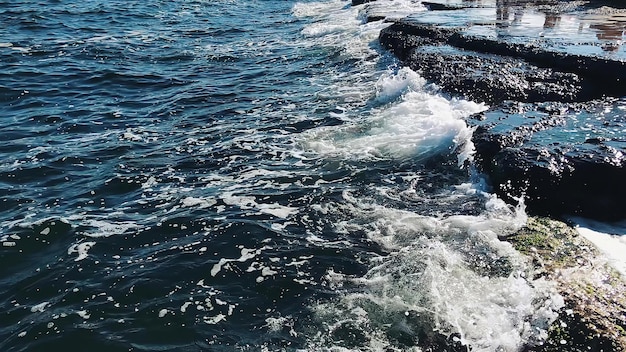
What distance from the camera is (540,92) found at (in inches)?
351

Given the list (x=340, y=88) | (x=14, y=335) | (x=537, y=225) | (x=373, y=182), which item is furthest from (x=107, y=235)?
(x=340, y=88)

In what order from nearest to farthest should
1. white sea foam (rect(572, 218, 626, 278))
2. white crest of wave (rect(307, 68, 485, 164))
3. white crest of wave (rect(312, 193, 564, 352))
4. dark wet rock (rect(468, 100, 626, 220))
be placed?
white crest of wave (rect(312, 193, 564, 352)) → white sea foam (rect(572, 218, 626, 278)) → dark wet rock (rect(468, 100, 626, 220)) → white crest of wave (rect(307, 68, 485, 164))

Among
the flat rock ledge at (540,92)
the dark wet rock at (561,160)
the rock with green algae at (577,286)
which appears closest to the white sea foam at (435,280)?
the rock with green algae at (577,286)

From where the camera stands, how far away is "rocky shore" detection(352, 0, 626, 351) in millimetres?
4523

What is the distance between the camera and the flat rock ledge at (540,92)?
6.01 m

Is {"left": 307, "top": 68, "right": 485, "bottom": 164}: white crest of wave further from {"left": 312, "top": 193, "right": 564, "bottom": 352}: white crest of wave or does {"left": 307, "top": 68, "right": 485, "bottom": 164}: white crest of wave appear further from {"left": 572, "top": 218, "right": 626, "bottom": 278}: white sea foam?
{"left": 572, "top": 218, "right": 626, "bottom": 278}: white sea foam

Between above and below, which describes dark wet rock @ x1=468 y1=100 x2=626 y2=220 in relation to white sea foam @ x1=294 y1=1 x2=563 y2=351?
above

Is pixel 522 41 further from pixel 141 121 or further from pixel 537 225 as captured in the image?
pixel 141 121

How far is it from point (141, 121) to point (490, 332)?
8.91 m

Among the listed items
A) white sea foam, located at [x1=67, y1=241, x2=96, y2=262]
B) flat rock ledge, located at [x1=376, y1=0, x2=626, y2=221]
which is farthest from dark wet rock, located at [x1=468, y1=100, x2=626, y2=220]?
white sea foam, located at [x1=67, y1=241, x2=96, y2=262]

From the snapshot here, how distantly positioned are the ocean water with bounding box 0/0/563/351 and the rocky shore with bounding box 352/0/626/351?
0.27 m

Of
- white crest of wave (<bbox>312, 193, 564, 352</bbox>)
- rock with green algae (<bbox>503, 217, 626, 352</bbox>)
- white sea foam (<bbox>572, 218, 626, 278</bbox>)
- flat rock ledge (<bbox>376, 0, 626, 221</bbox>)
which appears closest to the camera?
rock with green algae (<bbox>503, 217, 626, 352</bbox>)

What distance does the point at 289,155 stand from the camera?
889 centimetres

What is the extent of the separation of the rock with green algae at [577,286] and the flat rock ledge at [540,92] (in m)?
0.59
